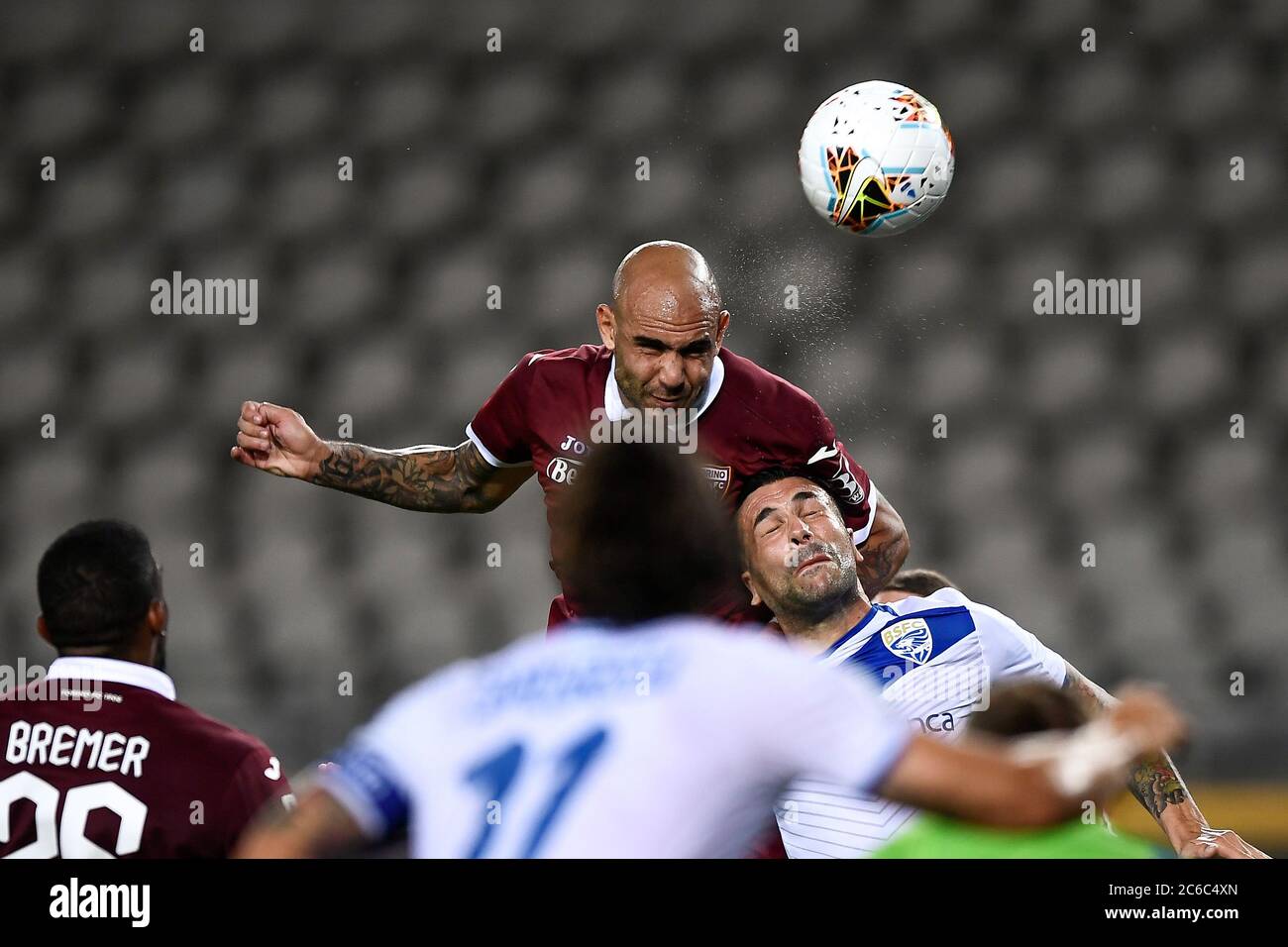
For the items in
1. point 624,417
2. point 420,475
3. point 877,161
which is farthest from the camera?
point 877,161

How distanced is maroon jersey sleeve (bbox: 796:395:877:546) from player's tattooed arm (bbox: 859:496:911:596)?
35 millimetres

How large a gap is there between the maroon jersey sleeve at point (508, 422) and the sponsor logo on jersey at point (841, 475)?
67 centimetres

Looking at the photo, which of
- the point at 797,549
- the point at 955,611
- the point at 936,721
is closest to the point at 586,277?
the point at 797,549

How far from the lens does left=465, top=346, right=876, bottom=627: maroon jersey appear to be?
3.45 meters

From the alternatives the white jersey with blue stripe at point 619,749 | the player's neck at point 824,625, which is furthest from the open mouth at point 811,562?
the white jersey with blue stripe at point 619,749

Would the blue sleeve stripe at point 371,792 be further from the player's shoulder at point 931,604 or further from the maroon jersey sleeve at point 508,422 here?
the maroon jersey sleeve at point 508,422

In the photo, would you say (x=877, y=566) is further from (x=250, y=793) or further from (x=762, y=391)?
(x=250, y=793)

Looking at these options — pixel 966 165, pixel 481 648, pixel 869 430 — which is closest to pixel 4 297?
pixel 481 648

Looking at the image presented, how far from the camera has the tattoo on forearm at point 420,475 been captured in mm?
3574

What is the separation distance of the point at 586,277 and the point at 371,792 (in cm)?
523

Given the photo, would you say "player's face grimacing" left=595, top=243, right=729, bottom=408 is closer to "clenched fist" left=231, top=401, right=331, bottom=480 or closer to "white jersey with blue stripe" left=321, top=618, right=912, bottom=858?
"clenched fist" left=231, top=401, right=331, bottom=480

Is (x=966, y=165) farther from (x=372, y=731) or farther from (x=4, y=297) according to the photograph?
(x=372, y=731)

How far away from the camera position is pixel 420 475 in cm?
364

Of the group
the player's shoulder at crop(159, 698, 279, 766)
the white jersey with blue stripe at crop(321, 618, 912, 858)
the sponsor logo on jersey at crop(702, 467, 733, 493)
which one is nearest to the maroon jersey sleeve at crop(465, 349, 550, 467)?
the sponsor logo on jersey at crop(702, 467, 733, 493)
